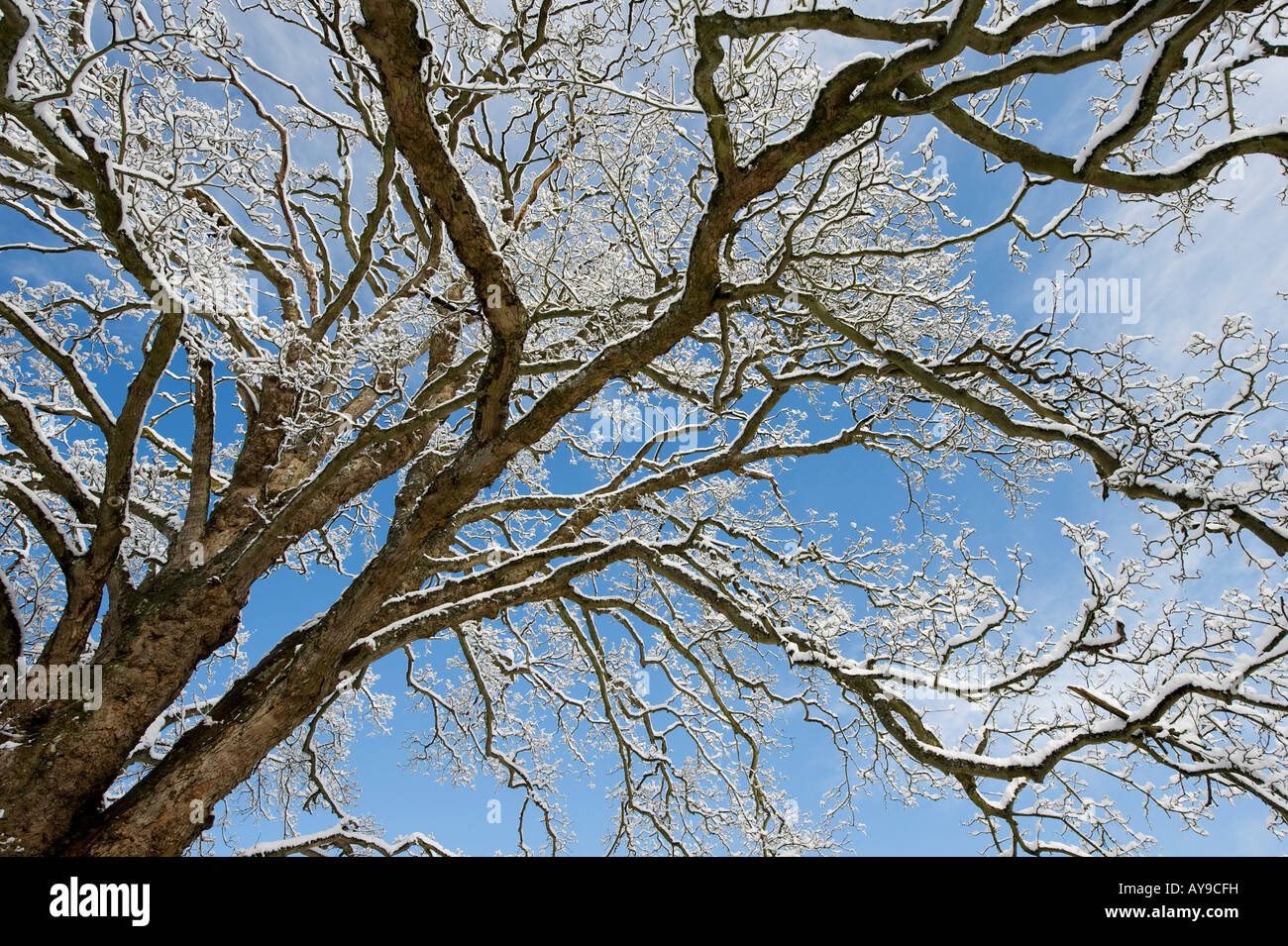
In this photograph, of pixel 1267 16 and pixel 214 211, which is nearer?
pixel 1267 16

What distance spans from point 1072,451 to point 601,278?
3.72 m

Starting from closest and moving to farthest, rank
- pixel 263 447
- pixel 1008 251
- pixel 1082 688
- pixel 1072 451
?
1. pixel 1082 688
2. pixel 1072 451
3. pixel 1008 251
4. pixel 263 447

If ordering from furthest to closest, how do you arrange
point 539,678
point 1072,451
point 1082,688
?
1. point 539,678
2. point 1072,451
3. point 1082,688

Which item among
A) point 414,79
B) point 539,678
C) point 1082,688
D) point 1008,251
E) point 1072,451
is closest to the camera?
point 1082,688

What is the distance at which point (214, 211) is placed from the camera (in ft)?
20.8
